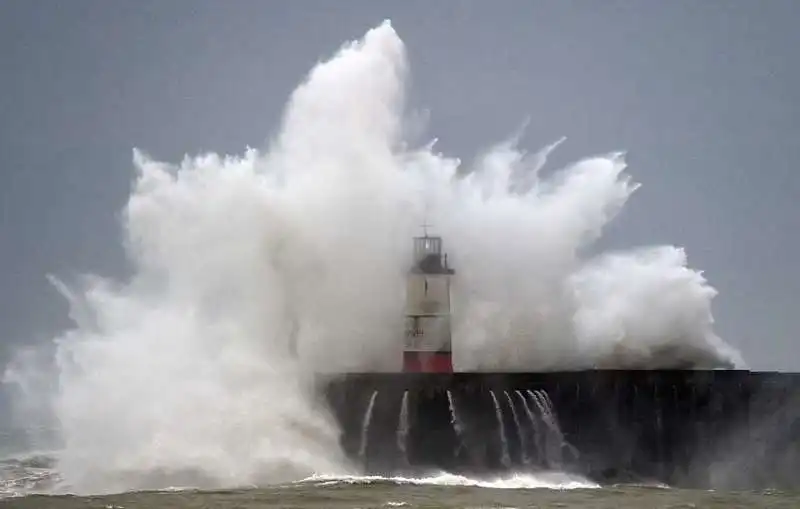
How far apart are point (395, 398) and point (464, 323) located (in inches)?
368

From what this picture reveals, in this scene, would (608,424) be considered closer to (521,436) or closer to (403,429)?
(521,436)

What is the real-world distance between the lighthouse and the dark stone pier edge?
414cm

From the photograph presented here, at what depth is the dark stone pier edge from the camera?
1120 inches

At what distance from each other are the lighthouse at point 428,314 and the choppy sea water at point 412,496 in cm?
625

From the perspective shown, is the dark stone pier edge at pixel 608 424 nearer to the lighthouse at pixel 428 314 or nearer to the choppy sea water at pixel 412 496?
the choppy sea water at pixel 412 496

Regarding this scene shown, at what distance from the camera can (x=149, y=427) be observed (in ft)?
92.5

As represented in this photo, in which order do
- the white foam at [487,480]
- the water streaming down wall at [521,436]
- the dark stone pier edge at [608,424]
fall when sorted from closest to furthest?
the white foam at [487,480], the dark stone pier edge at [608,424], the water streaming down wall at [521,436]

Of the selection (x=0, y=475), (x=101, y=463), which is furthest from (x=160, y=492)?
(x=0, y=475)

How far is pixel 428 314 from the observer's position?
3378cm

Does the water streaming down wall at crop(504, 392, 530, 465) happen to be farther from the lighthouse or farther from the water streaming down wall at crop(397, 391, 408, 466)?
the lighthouse

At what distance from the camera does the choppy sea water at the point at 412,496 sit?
853 inches

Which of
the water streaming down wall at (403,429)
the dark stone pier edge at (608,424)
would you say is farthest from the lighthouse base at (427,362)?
the water streaming down wall at (403,429)

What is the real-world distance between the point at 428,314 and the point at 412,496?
11.4 metres

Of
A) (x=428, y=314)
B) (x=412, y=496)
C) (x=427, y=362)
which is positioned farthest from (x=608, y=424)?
(x=412, y=496)
